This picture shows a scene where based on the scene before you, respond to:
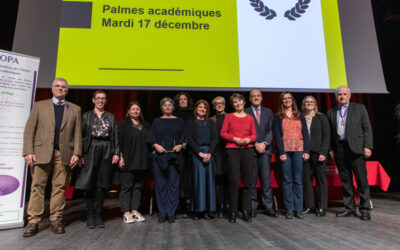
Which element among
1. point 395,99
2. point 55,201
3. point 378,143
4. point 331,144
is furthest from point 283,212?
point 395,99

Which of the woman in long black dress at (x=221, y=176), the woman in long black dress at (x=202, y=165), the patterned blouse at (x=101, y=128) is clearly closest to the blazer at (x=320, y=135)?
the woman in long black dress at (x=221, y=176)

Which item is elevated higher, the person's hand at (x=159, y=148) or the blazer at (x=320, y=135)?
the blazer at (x=320, y=135)

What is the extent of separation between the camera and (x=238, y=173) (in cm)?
238

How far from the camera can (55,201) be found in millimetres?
2113

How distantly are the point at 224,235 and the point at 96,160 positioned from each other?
4.37ft

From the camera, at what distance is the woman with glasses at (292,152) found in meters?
2.53

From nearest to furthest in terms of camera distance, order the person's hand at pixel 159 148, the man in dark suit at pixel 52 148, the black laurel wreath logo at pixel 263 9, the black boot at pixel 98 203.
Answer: the man in dark suit at pixel 52 148 → the black boot at pixel 98 203 → the person's hand at pixel 159 148 → the black laurel wreath logo at pixel 263 9

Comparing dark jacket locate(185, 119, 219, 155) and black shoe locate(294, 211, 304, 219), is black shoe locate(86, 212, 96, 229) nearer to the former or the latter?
dark jacket locate(185, 119, 219, 155)

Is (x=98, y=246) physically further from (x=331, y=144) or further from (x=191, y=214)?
(x=331, y=144)

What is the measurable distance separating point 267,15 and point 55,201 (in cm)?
314

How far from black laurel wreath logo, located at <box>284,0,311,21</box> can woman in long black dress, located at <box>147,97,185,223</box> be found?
205cm

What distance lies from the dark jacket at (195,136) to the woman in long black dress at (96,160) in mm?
749

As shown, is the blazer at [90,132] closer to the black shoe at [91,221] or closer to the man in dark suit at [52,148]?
the man in dark suit at [52,148]

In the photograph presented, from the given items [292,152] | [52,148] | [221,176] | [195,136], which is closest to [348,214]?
[292,152]
